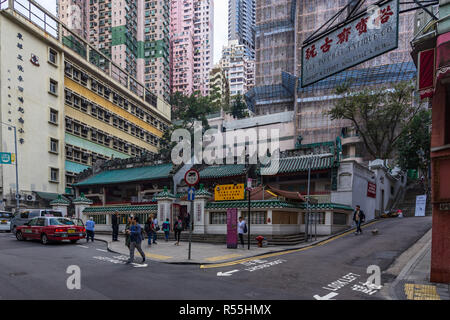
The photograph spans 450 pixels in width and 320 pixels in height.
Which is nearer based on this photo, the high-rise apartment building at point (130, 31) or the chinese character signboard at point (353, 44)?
the chinese character signboard at point (353, 44)

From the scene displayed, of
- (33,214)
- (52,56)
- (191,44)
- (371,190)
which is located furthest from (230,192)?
(191,44)

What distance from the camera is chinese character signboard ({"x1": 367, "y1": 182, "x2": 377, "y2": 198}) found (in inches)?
1137

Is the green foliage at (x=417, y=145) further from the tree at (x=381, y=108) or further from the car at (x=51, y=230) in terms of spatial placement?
the car at (x=51, y=230)

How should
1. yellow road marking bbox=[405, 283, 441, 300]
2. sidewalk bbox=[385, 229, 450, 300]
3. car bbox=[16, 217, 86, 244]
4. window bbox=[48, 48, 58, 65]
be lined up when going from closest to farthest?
yellow road marking bbox=[405, 283, 441, 300]
sidewalk bbox=[385, 229, 450, 300]
car bbox=[16, 217, 86, 244]
window bbox=[48, 48, 58, 65]

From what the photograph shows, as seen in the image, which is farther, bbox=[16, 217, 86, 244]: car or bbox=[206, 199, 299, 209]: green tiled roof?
bbox=[206, 199, 299, 209]: green tiled roof

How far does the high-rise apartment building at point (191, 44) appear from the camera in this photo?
14738cm

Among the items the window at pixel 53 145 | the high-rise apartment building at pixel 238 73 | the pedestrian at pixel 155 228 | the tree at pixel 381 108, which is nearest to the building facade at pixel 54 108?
the window at pixel 53 145

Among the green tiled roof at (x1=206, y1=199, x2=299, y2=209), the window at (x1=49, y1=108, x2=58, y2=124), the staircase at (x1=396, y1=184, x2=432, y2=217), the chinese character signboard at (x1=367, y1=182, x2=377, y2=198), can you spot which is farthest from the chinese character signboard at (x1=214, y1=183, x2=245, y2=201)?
the window at (x1=49, y1=108, x2=58, y2=124)

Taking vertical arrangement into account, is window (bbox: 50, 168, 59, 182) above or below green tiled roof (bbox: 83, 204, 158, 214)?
above

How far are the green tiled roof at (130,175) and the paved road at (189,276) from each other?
716 inches

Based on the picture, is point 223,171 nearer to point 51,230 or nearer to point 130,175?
point 130,175

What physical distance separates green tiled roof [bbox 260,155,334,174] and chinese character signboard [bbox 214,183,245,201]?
7.92 metres

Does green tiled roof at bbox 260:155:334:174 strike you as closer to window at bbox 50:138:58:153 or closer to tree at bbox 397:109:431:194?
tree at bbox 397:109:431:194
